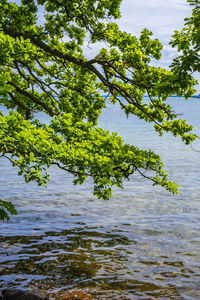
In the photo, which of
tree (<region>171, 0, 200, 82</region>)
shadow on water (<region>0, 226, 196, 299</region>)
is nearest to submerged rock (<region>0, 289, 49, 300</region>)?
shadow on water (<region>0, 226, 196, 299</region>)

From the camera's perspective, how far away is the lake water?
9.99 meters

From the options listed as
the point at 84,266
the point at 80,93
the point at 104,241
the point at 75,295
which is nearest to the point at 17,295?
the point at 75,295

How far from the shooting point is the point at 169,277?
10.6 m

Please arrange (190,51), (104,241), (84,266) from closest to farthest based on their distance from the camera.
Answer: (190,51)
(84,266)
(104,241)

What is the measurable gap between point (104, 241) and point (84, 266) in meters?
2.54

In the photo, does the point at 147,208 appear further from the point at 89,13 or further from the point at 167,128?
the point at 89,13

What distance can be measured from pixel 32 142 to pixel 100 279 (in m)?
4.38

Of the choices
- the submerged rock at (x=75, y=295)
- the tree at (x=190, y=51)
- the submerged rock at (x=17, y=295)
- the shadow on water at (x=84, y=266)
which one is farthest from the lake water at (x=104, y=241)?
the tree at (x=190, y=51)

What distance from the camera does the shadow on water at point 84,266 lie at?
9648 mm

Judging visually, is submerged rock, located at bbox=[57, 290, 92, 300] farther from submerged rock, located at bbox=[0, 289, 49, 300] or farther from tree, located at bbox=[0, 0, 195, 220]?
tree, located at bbox=[0, 0, 195, 220]

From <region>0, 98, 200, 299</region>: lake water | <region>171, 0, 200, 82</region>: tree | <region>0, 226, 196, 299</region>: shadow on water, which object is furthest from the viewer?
<region>0, 98, 200, 299</region>: lake water

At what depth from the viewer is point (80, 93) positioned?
1384cm

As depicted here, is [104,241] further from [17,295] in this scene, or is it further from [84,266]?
[17,295]

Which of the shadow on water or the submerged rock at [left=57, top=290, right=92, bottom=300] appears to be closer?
the submerged rock at [left=57, top=290, right=92, bottom=300]
